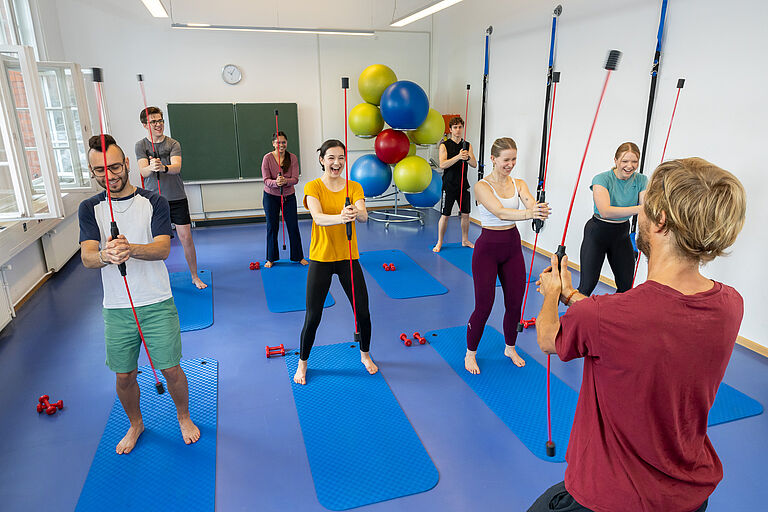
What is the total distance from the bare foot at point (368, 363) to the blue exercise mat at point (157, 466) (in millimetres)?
1011

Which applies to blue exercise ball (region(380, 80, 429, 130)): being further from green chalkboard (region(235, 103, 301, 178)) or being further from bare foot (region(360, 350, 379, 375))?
bare foot (region(360, 350, 379, 375))

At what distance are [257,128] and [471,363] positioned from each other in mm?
5533

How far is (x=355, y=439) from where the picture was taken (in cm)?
271

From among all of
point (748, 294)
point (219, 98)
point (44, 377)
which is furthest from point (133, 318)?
point (219, 98)

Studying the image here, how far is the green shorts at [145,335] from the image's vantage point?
7.61ft

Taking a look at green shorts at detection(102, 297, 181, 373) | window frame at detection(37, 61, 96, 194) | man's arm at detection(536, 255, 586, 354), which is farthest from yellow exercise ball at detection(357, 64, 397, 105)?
man's arm at detection(536, 255, 586, 354)

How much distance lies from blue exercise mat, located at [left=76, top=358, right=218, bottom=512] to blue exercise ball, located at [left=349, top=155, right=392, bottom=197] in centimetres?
401

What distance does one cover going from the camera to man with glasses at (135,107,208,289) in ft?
13.9

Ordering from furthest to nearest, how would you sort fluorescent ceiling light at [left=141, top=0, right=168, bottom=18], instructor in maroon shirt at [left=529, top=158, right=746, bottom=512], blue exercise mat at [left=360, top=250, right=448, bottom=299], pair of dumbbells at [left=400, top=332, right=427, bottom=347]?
blue exercise mat at [left=360, top=250, right=448, bottom=299] < fluorescent ceiling light at [left=141, top=0, right=168, bottom=18] < pair of dumbbells at [left=400, top=332, right=427, bottom=347] < instructor in maroon shirt at [left=529, top=158, right=746, bottom=512]

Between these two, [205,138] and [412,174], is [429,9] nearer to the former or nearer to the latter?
[412,174]

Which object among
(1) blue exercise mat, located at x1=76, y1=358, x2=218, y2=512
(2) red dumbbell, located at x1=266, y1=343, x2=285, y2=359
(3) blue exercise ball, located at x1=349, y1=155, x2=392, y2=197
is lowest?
(1) blue exercise mat, located at x1=76, y1=358, x2=218, y2=512

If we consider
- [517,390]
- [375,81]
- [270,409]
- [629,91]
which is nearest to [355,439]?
[270,409]

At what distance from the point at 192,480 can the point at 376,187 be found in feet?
15.6

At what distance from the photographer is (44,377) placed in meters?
3.36
